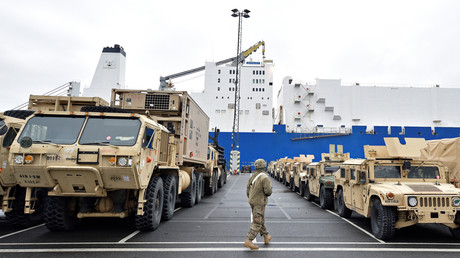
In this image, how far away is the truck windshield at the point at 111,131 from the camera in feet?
18.9

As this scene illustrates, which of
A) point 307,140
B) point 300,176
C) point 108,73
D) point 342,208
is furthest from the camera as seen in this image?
point 307,140

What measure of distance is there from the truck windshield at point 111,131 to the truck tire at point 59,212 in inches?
63.6

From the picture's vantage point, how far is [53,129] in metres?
5.95

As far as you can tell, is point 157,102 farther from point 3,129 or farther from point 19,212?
point 19,212

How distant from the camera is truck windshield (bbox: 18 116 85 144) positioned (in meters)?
5.79

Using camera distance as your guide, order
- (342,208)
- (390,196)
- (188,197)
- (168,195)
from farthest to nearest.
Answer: (188,197), (342,208), (168,195), (390,196)

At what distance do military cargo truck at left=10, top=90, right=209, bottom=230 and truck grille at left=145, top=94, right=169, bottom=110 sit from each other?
1379 mm

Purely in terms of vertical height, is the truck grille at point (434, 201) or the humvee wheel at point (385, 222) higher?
the truck grille at point (434, 201)

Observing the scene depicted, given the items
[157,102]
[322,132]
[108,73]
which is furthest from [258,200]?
[322,132]

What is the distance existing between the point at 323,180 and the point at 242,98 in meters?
41.0

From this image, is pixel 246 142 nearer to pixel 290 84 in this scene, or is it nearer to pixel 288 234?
pixel 290 84

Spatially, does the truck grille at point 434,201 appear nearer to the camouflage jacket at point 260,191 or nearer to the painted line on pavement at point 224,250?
the painted line on pavement at point 224,250

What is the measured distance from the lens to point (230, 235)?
6.64 metres

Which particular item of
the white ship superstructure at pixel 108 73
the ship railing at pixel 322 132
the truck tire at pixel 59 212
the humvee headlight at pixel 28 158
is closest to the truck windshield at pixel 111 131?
the humvee headlight at pixel 28 158
